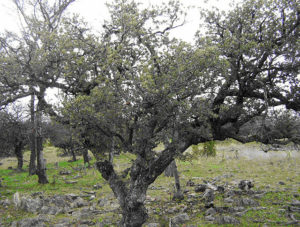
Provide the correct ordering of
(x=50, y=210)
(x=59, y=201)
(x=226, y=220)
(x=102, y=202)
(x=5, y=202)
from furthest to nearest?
(x=5, y=202)
(x=102, y=202)
(x=59, y=201)
(x=50, y=210)
(x=226, y=220)

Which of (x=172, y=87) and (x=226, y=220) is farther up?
(x=172, y=87)

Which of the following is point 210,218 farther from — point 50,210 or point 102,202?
point 50,210

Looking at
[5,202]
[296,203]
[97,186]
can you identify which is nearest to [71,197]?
[97,186]

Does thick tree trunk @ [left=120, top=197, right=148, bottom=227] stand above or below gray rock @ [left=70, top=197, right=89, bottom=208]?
above

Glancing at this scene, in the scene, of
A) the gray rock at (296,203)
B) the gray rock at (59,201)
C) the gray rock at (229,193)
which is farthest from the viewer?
the gray rock at (229,193)

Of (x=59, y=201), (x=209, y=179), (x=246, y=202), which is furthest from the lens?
(x=209, y=179)

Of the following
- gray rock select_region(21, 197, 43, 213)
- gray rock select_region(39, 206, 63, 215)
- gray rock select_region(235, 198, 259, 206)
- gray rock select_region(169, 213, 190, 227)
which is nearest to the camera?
gray rock select_region(169, 213, 190, 227)

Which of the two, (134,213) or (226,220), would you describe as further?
(226,220)

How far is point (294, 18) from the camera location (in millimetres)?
9383

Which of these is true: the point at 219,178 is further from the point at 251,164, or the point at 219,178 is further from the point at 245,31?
the point at 245,31

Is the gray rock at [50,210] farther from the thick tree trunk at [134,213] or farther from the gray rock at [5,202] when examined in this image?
the thick tree trunk at [134,213]

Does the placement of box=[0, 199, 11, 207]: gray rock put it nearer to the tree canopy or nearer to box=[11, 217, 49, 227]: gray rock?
box=[11, 217, 49, 227]: gray rock

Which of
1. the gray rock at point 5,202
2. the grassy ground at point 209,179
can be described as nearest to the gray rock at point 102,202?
the grassy ground at point 209,179

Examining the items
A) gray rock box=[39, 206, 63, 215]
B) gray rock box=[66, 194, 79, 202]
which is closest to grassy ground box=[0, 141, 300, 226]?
gray rock box=[39, 206, 63, 215]
